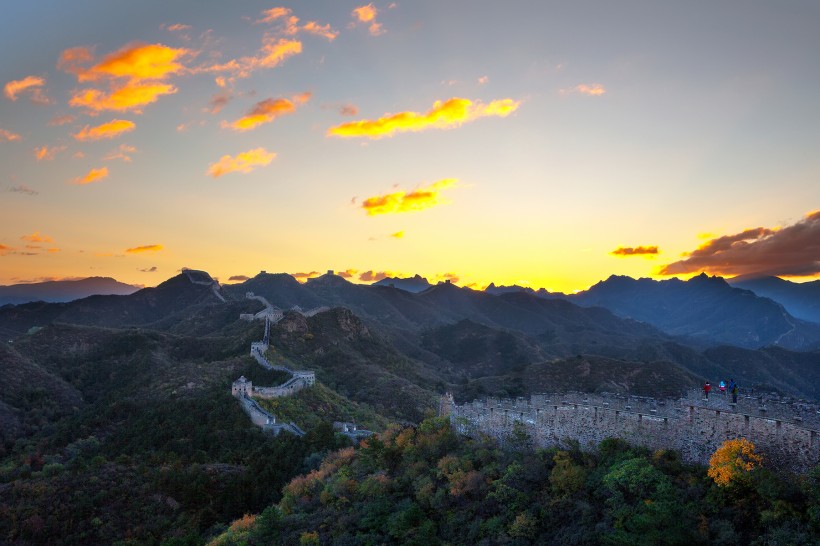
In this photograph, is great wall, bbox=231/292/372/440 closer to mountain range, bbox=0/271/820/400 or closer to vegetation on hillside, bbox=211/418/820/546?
mountain range, bbox=0/271/820/400

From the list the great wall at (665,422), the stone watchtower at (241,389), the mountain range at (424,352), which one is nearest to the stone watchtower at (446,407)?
the great wall at (665,422)

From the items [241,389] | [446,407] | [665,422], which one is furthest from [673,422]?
[241,389]

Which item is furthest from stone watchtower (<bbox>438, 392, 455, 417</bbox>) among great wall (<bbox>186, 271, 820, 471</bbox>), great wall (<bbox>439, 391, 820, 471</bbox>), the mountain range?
the mountain range

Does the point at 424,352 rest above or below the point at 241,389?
below

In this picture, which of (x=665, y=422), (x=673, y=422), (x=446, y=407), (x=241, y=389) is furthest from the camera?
(x=241, y=389)

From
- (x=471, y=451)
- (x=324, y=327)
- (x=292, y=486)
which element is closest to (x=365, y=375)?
(x=324, y=327)

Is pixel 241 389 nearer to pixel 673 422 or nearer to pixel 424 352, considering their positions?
pixel 673 422

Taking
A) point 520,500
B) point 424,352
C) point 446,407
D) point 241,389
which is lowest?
point 424,352

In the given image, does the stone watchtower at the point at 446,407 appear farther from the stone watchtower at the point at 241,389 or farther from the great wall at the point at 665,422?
the stone watchtower at the point at 241,389
